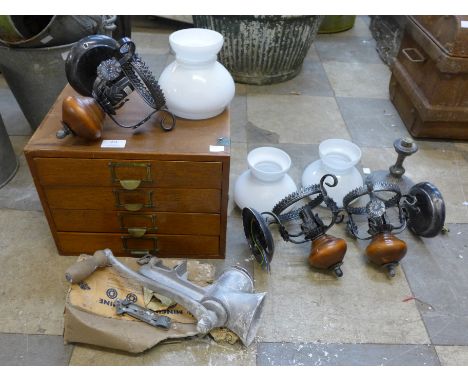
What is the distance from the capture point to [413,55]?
2.38m

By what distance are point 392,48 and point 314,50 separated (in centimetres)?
63

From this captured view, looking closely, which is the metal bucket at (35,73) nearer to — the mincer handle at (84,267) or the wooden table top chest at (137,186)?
the wooden table top chest at (137,186)

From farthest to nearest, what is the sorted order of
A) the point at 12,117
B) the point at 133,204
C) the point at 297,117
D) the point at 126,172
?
the point at 297,117 → the point at 12,117 → the point at 133,204 → the point at 126,172

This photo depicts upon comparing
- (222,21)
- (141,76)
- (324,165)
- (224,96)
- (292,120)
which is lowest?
(292,120)

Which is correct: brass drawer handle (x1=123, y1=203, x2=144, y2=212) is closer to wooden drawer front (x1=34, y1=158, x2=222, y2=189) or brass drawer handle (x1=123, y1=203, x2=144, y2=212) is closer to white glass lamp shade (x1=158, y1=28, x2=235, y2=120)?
wooden drawer front (x1=34, y1=158, x2=222, y2=189)

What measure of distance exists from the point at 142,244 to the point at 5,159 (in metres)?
0.93

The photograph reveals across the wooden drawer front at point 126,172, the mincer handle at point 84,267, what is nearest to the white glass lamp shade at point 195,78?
the wooden drawer front at point 126,172

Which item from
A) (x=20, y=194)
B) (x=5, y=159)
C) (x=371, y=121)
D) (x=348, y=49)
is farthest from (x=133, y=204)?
(x=348, y=49)

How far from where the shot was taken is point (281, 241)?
180 cm

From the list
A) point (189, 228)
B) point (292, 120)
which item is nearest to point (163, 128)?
point (189, 228)

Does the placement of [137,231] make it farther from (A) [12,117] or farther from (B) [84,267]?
(A) [12,117]

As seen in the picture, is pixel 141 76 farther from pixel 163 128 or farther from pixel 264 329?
pixel 264 329

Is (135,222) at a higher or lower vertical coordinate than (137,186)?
lower

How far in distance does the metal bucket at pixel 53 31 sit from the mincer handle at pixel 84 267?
44.6 inches
